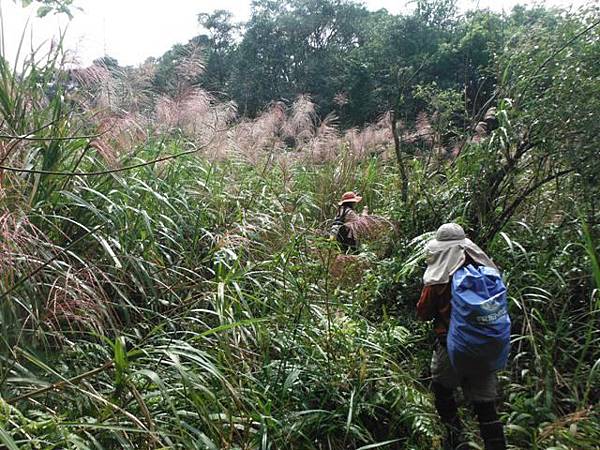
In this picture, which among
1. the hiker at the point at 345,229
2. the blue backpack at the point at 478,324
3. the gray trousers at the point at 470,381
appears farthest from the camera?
the hiker at the point at 345,229

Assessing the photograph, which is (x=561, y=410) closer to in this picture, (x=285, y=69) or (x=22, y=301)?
(x=22, y=301)

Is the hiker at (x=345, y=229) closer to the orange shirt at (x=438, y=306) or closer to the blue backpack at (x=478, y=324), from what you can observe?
the orange shirt at (x=438, y=306)

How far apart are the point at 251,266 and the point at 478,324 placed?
113cm

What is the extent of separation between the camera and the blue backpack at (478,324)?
2.30m

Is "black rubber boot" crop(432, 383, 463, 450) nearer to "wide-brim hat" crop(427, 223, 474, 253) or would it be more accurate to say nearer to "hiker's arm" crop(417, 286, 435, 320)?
"hiker's arm" crop(417, 286, 435, 320)

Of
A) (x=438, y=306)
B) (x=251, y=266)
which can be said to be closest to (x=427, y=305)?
(x=438, y=306)

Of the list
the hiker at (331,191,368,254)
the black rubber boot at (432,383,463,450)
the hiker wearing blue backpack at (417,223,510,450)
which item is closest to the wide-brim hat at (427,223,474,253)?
the hiker wearing blue backpack at (417,223,510,450)

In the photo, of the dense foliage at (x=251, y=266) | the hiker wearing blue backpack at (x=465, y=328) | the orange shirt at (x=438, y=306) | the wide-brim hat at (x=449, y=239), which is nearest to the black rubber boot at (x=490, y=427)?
the hiker wearing blue backpack at (x=465, y=328)

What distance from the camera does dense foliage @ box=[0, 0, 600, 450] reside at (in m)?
1.82

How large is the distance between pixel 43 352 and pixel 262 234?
162cm

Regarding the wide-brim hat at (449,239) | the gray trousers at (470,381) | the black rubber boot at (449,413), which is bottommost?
the black rubber boot at (449,413)

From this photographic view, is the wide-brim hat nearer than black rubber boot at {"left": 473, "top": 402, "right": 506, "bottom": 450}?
No

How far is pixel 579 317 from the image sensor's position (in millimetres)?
3008

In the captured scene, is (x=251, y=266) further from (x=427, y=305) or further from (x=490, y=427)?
(x=490, y=427)
